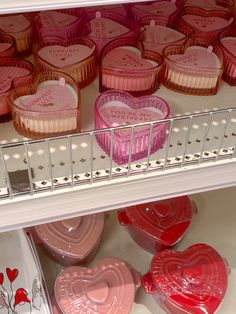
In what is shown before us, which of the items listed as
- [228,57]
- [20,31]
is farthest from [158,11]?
[20,31]

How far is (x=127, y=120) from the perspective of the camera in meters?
0.83

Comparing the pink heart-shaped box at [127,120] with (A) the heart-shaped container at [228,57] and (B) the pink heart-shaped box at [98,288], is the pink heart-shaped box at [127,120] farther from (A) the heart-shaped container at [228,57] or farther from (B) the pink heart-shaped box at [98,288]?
(B) the pink heart-shaped box at [98,288]

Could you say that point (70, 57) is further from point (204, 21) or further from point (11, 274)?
point (11, 274)

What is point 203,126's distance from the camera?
84 centimetres

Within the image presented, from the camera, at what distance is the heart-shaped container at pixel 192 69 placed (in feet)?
2.94

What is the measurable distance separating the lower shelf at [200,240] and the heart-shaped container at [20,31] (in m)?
0.54

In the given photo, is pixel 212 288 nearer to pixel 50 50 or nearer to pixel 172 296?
pixel 172 296

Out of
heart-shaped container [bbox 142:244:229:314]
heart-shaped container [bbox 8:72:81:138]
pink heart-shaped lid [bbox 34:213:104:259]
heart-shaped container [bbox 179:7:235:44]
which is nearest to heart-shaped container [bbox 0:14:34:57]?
heart-shaped container [bbox 8:72:81:138]

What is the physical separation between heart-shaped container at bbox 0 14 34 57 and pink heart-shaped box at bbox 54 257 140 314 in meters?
0.53

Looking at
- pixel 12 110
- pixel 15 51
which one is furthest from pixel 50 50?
pixel 12 110

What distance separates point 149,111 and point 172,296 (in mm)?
464

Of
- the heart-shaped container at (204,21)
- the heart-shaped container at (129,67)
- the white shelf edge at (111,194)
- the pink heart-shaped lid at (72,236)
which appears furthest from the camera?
the pink heart-shaped lid at (72,236)

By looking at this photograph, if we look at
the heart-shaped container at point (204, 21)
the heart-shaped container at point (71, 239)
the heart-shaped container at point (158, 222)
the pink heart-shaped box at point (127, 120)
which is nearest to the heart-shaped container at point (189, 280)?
the heart-shaped container at point (158, 222)

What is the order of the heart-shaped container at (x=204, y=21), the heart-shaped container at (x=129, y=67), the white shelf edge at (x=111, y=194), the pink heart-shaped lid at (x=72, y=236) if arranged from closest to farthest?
the white shelf edge at (x=111, y=194) → the heart-shaped container at (x=129, y=67) → the heart-shaped container at (x=204, y=21) → the pink heart-shaped lid at (x=72, y=236)
